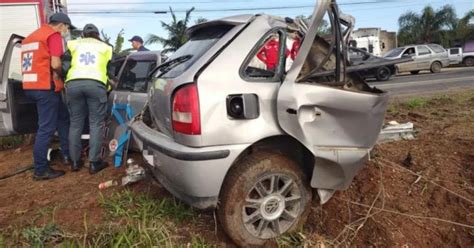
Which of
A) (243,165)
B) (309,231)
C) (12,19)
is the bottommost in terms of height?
(309,231)

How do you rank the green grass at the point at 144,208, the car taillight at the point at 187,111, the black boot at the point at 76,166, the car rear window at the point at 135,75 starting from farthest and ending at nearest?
1. the car rear window at the point at 135,75
2. the black boot at the point at 76,166
3. the green grass at the point at 144,208
4. the car taillight at the point at 187,111

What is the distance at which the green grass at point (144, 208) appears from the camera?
3770mm

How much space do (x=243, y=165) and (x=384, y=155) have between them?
6.87 ft

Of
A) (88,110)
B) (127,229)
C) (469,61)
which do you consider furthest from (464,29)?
(127,229)

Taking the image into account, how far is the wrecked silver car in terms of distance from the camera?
10.2 feet

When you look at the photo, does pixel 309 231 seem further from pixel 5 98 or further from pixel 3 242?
pixel 5 98

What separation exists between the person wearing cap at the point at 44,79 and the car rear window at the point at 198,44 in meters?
1.97

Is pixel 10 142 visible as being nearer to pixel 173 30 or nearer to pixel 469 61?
pixel 173 30

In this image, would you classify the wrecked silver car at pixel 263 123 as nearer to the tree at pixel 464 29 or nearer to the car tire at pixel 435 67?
the car tire at pixel 435 67

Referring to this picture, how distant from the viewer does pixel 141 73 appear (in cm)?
578

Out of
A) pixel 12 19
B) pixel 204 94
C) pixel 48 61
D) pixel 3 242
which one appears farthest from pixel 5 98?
pixel 12 19

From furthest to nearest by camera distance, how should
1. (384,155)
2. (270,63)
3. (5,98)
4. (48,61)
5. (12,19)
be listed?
(12,19) → (5,98) → (48,61) → (384,155) → (270,63)

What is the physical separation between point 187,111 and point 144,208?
1.19 m

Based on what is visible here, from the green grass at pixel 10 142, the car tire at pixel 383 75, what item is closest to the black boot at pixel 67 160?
the green grass at pixel 10 142
